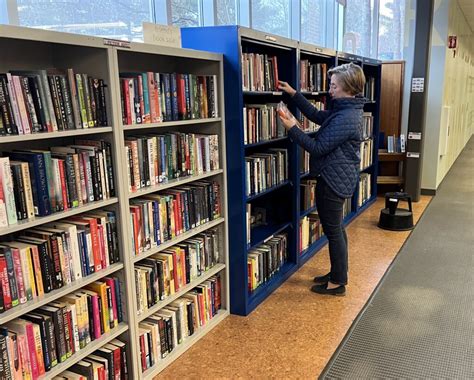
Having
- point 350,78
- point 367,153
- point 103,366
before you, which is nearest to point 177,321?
point 103,366

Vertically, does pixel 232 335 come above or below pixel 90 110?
below

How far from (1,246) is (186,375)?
3.98 feet

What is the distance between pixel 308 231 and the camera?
402 centimetres

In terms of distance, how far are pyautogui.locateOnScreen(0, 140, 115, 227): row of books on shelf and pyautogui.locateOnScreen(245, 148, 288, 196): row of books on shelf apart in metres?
1.15

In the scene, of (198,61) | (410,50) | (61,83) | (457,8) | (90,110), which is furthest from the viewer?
(457,8)

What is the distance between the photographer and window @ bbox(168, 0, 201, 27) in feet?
10.7

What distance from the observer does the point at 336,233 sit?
127 inches

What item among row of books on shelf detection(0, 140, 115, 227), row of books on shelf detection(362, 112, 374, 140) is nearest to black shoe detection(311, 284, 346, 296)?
row of books on shelf detection(0, 140, 115, 227)

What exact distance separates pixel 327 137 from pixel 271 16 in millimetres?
2274

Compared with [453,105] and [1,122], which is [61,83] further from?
[453,105]

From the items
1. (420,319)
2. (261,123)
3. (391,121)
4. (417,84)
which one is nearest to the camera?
(420,319)

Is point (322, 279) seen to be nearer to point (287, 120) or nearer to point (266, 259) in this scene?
point (266, 259)

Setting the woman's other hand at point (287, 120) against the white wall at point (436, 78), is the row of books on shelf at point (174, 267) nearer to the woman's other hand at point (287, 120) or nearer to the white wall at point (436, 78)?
the woman's other hand at point (287, 120)

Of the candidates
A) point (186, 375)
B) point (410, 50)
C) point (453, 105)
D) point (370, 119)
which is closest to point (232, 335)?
point (186, 375)
